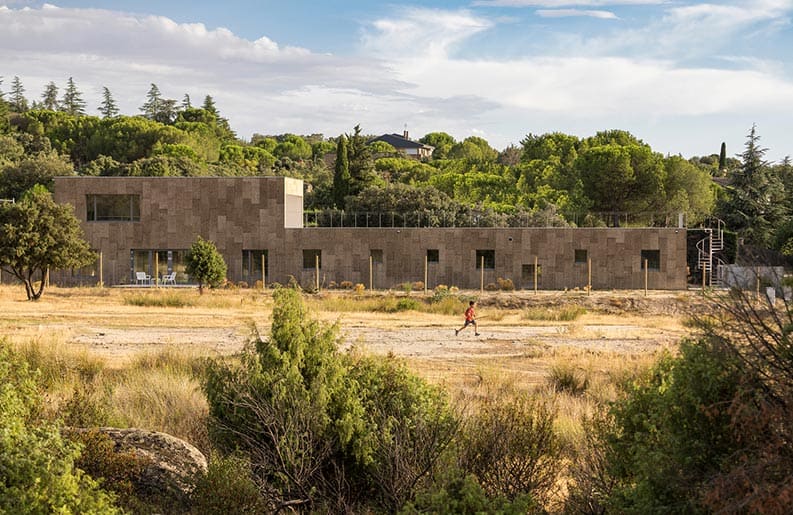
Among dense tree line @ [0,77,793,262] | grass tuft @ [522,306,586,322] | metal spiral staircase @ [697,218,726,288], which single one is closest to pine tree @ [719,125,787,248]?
dense tree line @ [0,77,793,262]

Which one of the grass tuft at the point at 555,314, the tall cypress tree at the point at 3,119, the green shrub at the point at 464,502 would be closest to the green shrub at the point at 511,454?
the green shrub at the point at 464,502

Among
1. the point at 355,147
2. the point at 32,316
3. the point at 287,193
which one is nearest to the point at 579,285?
the point at 287,193

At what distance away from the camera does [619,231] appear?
4134 cm

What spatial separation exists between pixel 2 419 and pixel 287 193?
3506 cm

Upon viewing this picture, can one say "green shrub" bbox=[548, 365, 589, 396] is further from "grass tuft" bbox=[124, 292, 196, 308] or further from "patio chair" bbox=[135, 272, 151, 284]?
"patio chair" bbox=[135, 272, 151, 284]

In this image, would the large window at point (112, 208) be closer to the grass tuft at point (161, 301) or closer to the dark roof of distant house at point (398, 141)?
the grass tuft at point (161, 301)

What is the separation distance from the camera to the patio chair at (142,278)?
41.4m

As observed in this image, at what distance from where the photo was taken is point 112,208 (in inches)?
1661

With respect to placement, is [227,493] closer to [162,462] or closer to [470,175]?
[162,462]

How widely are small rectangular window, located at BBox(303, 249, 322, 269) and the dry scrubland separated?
353 centimetres

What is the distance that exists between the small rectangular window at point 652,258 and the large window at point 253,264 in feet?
60.4

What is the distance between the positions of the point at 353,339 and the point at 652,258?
74.5 ft

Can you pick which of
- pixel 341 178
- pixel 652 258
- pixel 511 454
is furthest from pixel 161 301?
pixel 341 178

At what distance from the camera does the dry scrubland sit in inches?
525
